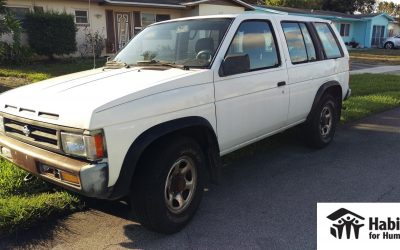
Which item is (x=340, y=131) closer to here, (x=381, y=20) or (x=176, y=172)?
(x=176, y=172)

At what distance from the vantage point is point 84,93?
3346 millimetres

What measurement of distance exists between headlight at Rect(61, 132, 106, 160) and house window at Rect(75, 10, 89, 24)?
18.9 metres

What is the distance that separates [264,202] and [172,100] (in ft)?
5.24

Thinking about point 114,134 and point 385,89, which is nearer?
point 114,134

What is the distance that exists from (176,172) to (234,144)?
944mm

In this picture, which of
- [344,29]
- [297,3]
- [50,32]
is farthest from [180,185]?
[297,3]

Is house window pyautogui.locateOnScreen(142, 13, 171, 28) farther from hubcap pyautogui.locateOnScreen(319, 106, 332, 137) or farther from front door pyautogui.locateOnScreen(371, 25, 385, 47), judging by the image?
front door pyautogui.locateOnScreen(371, 25, 385, 47)

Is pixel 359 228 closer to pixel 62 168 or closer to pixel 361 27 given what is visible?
pixel 62 168

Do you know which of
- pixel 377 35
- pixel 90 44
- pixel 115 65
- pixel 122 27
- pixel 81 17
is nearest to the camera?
pixel 115 65

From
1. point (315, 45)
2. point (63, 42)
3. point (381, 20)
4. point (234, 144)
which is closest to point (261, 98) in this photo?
point (234, 144)

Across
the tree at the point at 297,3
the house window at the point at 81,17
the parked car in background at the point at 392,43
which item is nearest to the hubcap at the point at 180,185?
the house window at the point at 81,17

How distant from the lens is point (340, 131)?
7.15m

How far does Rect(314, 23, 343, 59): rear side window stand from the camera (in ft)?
19.5

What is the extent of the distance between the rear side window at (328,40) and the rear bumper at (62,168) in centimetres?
420
